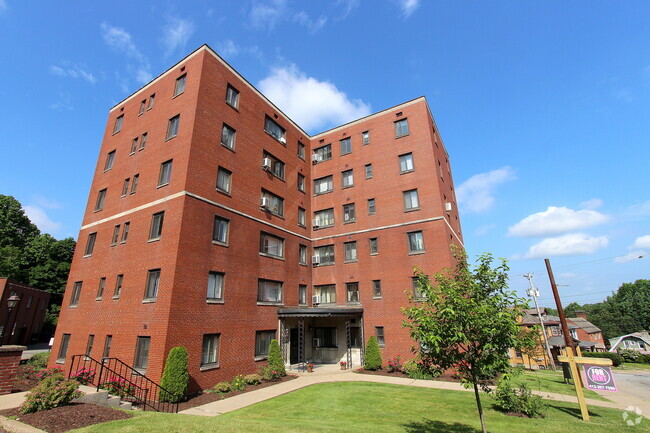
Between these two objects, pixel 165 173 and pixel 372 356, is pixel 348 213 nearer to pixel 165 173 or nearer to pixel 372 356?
pixel 372 356

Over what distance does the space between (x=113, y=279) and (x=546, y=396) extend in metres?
24.3

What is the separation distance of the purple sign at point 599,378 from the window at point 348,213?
18533 millimetres

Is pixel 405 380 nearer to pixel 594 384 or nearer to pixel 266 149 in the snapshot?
pixel 594 384

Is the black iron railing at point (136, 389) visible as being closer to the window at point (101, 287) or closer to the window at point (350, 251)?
the window at point (101, 287)

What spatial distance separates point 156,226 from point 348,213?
15787 millimetres

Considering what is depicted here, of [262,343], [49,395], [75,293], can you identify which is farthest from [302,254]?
[49,395]

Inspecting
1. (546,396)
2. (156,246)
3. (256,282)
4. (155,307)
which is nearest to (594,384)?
(546,396)

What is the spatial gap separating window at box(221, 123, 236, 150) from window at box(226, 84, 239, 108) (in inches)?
79.1

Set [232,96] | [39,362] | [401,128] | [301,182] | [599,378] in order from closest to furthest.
Answer: [599,378]
[39,362]
[232,96]
[401,128]
[301,182]

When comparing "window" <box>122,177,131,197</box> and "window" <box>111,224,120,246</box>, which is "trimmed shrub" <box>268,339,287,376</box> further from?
"window" <box>122,177,131,197</box>

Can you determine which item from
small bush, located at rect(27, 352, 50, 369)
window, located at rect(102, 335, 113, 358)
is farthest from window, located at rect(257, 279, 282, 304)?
small bush, located at rect(27, 352, 50, 369)

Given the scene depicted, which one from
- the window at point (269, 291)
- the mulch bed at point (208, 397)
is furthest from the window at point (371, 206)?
the mulch bed at point (208, 397)

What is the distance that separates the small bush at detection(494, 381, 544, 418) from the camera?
37.2 ft

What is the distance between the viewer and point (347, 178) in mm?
29297
